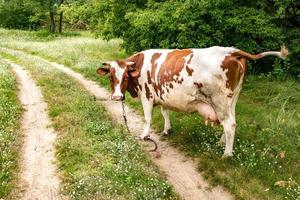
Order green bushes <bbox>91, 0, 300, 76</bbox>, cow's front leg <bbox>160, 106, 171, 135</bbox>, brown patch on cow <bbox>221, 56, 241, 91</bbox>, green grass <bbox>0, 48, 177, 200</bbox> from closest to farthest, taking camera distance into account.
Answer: green grass <bbox>0, 48, 177, 200</bbox> < brown patch on cow <bbox>221, 56, 241, 91</bbox> < cow's front leg <bbox>160, 106, 171, 135</bbox> < green bushes <bbox>91, 0, 300, 76</bbox>

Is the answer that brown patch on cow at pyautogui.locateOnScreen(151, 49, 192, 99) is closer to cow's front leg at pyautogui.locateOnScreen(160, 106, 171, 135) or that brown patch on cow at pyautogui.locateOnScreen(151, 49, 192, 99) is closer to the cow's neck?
the cow's neck

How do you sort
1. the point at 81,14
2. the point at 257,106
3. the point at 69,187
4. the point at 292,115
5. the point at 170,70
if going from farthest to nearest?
the point at 81,14 < the point at 257,106 < the point at 292,115 < the point at 170,70 < the point at 69,187

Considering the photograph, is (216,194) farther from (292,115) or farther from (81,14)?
(81,14)

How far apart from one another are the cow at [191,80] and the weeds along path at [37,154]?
2.59m

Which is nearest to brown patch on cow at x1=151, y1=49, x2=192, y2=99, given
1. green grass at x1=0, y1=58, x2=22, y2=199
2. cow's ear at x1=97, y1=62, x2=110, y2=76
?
cow's ear at x1=97, y1=62, x2=110, y2=76

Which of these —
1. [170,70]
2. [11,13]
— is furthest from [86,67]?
[11,13]

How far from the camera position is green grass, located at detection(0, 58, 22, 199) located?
973cm

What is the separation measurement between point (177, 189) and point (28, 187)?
345 centimetres

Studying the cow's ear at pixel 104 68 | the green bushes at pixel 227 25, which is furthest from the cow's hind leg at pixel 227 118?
the green bushes at pixel 227 25

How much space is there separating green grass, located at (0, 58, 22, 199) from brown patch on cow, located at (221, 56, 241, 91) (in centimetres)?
574

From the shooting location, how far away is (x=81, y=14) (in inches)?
982

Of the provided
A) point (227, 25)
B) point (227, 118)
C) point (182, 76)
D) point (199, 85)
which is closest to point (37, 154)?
point (182, 76)

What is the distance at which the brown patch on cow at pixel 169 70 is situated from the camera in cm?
1143

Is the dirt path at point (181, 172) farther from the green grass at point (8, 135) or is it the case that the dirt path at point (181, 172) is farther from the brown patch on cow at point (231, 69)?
the green grass at point (8, 135)
